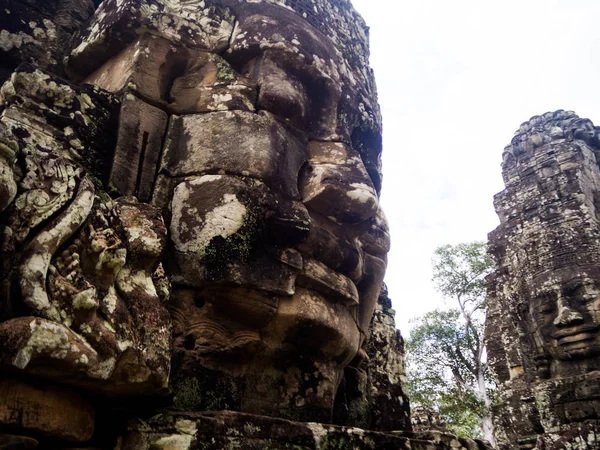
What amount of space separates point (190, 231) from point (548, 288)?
7.29m

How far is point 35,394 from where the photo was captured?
1.87 m

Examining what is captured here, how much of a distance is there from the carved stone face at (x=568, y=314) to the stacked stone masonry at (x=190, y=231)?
480 cm

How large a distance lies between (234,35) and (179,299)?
1.81 meters

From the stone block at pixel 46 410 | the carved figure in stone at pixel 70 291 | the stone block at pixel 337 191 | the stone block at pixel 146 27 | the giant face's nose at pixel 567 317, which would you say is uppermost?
the stone block at pixel 146 27

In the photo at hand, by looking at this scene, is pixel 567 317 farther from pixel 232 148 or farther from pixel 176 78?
pixel 176 78

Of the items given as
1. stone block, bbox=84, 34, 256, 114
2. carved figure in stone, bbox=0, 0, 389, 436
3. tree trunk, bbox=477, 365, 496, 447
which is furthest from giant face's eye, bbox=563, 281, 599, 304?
tree trunk, bbox=477, 365, 496, 447

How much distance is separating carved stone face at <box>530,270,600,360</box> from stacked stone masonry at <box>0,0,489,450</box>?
480 centimetres

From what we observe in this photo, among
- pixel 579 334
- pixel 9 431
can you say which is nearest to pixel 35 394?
pixel 9 431

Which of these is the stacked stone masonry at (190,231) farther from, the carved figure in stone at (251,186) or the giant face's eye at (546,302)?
the giant face's eye at (546,302)

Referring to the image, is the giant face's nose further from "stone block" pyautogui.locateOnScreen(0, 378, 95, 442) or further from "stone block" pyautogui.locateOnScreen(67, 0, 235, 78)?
"stone block" pyautogui.locateOnScreen(0, 378, 95, 442)

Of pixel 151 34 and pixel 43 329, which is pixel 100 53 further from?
pixel 43 329

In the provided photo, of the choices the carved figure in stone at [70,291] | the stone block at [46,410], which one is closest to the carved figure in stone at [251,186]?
the carved figure in stone at [70,291]

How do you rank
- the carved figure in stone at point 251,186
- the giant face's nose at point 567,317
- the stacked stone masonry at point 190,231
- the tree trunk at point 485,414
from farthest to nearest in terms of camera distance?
the tree trunk at point 485,414, the giant face's nose at point 567,317, the carved figure in stone at point 251,186, the stacked stone masonry at point 190,231

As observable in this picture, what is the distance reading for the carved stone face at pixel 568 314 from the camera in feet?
25.7
